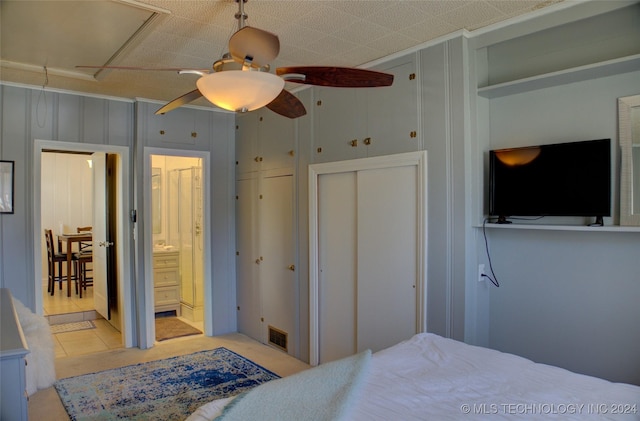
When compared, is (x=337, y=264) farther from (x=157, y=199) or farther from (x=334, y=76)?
(x=157, y=199)

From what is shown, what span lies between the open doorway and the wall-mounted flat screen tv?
→ 3638mm

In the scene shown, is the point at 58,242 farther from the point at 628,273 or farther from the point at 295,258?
the point at 628,273

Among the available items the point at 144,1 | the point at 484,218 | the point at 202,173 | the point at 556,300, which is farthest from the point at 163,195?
the point at 556,300

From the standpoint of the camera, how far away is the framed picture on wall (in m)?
3.86

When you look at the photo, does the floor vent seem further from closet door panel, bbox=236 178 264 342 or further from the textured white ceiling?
the textured white ceiling

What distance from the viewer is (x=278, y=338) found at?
4.45 metres

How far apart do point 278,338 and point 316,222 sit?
138 cm

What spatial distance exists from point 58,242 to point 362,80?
7070mm

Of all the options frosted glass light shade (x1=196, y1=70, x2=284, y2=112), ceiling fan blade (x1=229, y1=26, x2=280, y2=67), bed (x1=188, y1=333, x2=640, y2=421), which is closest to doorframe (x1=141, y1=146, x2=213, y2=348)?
frosted glass light shade (x1=196, y1=70, x2=284, y2=112)

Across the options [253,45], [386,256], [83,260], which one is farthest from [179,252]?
[253,45]

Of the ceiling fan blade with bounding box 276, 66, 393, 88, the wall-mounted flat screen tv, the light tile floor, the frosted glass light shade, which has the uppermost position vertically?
the ceiling fan blade with bounding box 276, 66, 393, 88

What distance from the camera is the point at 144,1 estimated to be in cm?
240

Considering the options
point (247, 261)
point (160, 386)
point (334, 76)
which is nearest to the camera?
point (334, 76)

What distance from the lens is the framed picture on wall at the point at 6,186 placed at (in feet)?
12.7
